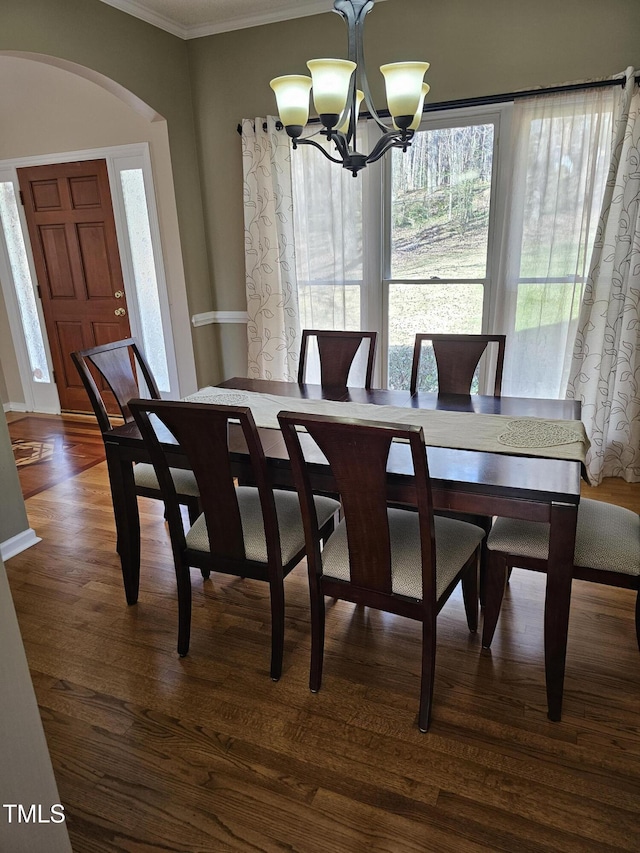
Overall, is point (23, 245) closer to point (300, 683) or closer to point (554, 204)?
point (554, 204)

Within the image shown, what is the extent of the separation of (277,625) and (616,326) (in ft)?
8.48

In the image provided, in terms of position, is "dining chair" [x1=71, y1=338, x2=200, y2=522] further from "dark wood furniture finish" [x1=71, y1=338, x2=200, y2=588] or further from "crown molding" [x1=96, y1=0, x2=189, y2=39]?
"crown molding" [x1=96, y1=0, x2=189, y2=39]

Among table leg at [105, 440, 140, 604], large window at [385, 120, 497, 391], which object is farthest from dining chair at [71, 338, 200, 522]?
large window at [385, 120, 497, 391]

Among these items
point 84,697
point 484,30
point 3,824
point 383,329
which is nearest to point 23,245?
point 383,329

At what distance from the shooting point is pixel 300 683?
1960 millimetres

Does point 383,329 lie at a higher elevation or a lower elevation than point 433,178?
lower

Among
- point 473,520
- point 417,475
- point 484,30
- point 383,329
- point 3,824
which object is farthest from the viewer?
point 383,329

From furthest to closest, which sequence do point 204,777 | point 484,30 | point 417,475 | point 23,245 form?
point 23,245 < point 484,30 < point 204,777 < point 417,475

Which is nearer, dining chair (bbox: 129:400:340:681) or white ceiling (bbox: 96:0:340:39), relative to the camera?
dining chair (bbox: 129:400:340:681)

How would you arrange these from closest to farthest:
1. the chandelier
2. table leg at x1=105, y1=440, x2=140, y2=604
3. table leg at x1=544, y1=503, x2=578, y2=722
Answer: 1. table leg at x1=544, y1=503, x2=578, y2=722
2. the chandelier
3. table leg at x1=105, y1=440, x2=140, y2=604

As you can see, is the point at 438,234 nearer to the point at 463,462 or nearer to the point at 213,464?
the point at 463,462

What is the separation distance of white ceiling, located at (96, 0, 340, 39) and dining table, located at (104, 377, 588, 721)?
2426mm

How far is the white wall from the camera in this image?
4031 millimetres

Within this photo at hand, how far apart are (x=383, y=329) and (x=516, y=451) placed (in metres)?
2.11
